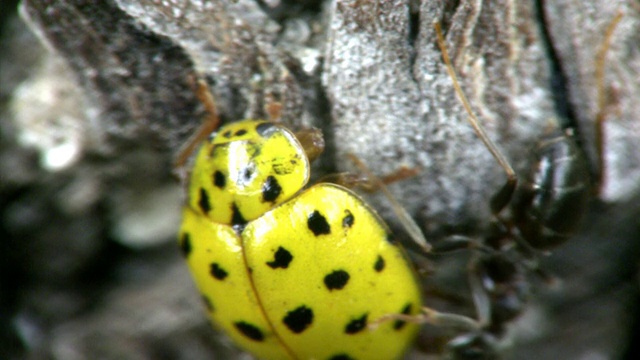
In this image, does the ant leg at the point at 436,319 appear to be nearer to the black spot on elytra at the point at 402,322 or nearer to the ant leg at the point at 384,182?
the black spot on elytra at the point at 402,322

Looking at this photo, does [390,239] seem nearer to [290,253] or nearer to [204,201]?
[290,253]

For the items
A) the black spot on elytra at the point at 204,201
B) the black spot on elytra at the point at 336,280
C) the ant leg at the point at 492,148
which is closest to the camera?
the ant leg at the point at 492,148

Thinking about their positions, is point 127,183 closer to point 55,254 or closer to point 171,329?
point 55,254

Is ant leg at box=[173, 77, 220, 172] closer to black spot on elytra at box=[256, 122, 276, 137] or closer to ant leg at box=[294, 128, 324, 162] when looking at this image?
black spot on elytra at box=[256, 122, 276, 137]

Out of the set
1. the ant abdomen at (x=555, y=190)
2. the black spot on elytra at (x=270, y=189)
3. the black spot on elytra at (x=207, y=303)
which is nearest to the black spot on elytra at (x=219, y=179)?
the black spot on elytra at (x=270, y=189)

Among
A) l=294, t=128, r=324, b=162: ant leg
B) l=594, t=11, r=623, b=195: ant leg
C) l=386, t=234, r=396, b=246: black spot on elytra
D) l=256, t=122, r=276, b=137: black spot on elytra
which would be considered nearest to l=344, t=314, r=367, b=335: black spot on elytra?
l=386, t=234, r=396, b=246: black spot on elytra

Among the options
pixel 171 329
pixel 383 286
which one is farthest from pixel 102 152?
pixel 383 286

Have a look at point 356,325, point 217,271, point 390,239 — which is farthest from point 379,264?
point 217,271
